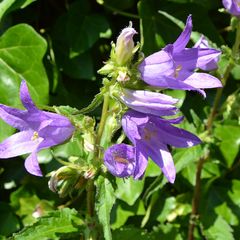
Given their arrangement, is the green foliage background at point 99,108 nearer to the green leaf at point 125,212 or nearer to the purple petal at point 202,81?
the green leaf at point 125,212

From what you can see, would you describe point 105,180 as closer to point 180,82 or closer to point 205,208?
point 180,82

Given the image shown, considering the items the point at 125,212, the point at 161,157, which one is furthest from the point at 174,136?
the point at 125,212

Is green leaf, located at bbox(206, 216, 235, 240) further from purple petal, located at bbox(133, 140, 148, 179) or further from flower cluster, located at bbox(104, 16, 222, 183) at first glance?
purple petal, located at bbox(133, 140, 148, 179)

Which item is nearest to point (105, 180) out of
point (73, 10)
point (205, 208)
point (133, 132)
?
point (133, 132)

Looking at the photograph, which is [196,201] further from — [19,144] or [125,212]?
[19,144]

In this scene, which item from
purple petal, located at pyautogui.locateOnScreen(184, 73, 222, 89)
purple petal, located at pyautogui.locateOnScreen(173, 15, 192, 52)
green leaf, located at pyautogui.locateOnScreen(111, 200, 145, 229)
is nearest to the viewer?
purple petal, located at pyautogui.locateOnScreen(173, 15, 192, 52)

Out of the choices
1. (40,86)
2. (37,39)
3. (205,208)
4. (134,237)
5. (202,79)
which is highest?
(202,79)

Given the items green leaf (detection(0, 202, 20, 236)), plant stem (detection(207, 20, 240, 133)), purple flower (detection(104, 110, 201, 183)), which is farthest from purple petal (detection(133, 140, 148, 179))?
green leaf (detection(0, 202, 20, 236))
